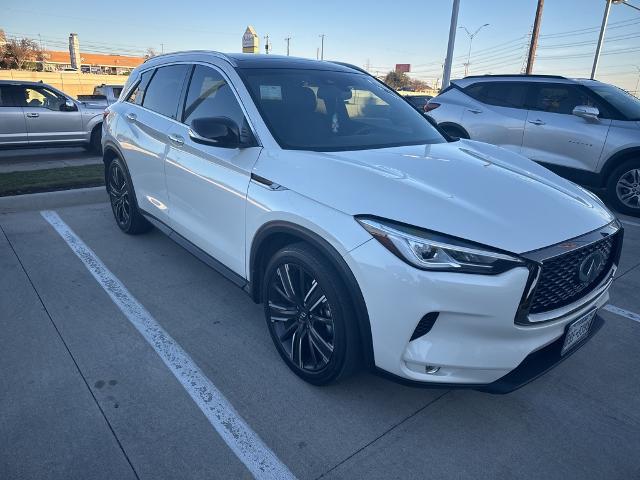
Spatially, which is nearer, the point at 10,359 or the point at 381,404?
the point at 381,404

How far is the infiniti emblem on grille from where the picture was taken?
2240mm

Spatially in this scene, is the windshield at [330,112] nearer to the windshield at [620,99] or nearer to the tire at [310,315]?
the tire at [310,315]

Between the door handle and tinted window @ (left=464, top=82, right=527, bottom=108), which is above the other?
tinted window @ (left=464, top=82, right=527, bottom=108)

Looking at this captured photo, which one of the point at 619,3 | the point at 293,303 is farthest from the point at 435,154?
the point at 619,3

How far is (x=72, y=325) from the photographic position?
3256 millimetres

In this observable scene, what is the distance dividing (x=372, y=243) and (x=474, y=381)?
2.61 feet

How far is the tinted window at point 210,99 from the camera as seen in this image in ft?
10.2

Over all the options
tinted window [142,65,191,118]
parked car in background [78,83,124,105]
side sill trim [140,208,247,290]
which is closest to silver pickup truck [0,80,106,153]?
parked car in background [78,83,124,105]

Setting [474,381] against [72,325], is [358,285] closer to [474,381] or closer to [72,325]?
[474,381]

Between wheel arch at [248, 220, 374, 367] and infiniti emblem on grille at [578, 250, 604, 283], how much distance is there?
1.09m

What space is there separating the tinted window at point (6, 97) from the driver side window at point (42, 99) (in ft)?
0.59

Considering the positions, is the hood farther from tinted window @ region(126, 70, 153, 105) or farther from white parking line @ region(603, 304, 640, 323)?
tinted window @ region(126, 70, 153, 105)

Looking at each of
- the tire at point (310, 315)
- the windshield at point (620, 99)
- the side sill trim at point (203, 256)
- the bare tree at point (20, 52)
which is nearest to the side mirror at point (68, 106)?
the side sill trim at point (203, 256)

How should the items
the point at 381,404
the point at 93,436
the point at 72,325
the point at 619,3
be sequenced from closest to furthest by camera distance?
the point at 93,436 < the point at 381,404 < the point at 72,325 < the point at 619,3
